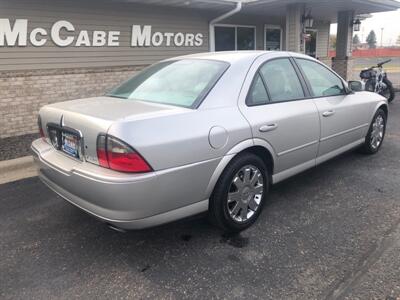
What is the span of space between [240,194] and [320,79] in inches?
76.1

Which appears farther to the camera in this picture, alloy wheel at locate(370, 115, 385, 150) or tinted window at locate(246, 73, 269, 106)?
alloy wheel at locate(370, 115, 385, 150)

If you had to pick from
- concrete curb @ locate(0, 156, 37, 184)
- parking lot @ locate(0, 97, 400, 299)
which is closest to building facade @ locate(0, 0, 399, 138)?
concrete curb @ locate(0, 156, 37, 184)

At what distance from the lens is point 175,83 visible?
332 centimetres

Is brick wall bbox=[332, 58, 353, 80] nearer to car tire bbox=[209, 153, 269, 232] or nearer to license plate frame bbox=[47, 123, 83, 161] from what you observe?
car tire bbox=[209, 153, 269, 232]

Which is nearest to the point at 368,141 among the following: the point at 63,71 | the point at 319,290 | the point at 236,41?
the point at 319,290

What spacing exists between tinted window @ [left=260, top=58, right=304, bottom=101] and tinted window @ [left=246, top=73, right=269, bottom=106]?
0.09 metres

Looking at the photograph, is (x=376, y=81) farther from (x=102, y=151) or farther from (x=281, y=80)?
(x=102, y=151)

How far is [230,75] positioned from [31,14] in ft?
18.5

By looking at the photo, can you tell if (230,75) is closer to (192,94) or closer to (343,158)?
(192,94)

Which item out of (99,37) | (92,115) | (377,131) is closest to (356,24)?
(377,131)

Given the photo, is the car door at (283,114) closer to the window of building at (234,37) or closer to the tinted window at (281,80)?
the tinted window at (281,80)

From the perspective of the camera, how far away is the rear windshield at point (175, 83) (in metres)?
3.05

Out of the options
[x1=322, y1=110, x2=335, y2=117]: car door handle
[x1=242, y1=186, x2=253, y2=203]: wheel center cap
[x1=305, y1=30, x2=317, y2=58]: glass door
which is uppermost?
[x1=305, y1=30, x2=317, y2=58]: glass door

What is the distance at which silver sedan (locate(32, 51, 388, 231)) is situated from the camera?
2.48m
